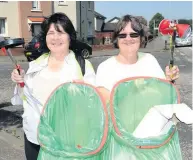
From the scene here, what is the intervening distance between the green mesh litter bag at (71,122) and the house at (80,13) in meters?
21.0

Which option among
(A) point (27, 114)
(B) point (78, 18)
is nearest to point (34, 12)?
(B) point (78, 18)

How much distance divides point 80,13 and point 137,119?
25968 millimetres

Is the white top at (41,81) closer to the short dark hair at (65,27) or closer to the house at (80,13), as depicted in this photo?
the short dark hair at (65,27)

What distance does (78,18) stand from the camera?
2706 centimetres

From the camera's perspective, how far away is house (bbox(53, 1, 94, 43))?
2534 cm

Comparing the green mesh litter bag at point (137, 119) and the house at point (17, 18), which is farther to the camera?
the house at point (17, 18)

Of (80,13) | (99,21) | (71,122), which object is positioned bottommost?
(71,122)

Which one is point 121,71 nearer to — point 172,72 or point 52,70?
point 172,72

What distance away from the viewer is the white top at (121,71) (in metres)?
2.25

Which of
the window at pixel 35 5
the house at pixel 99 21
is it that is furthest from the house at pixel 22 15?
the house at pixel 99 21

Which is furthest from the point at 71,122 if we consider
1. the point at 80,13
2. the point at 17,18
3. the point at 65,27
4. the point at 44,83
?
the point at 80,13

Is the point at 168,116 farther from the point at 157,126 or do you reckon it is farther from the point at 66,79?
the point at 66,79

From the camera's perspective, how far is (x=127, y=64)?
7.51 ft

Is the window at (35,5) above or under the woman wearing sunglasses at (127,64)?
above
